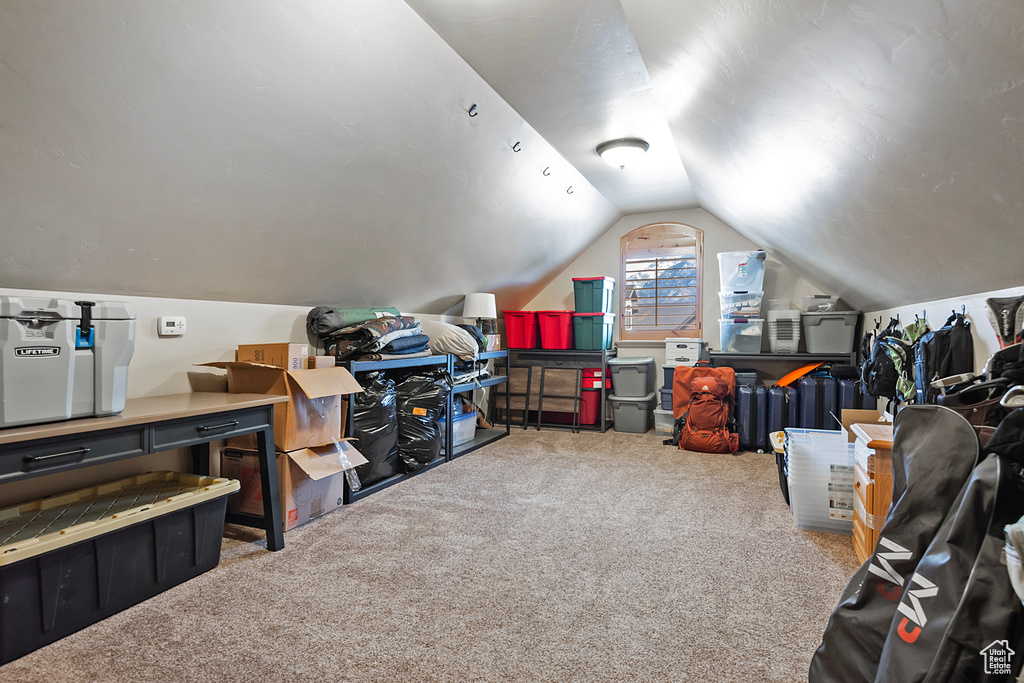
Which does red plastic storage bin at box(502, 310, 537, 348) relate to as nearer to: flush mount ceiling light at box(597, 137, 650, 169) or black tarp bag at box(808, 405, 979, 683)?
flush mount ceiling light at box(597, 137, 650, 169)

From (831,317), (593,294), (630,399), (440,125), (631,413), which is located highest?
(440,125)

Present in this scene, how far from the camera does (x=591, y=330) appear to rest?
5277mm

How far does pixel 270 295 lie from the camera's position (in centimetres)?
323

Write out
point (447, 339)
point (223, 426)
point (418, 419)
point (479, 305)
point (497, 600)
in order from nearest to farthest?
point (497, 600) → point (223, 426) → point (418, 419) → point (447, 339) → point (479, 305)

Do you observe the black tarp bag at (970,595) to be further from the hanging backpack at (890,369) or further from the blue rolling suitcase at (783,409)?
the blue rolling suitcase at (783,409)

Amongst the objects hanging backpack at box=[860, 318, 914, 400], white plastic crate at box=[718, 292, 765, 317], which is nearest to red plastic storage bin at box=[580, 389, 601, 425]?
white plastic crate at box=[718, 292, 765, 317]

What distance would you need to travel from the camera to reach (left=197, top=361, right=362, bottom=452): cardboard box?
104 inches

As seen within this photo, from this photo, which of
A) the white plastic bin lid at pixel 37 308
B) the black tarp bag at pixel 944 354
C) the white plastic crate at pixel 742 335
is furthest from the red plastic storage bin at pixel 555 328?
the white plastic bin lid at pixel 37 308

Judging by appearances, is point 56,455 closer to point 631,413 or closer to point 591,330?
point 591,330

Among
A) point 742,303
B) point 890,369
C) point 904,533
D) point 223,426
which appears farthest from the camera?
point 742,303

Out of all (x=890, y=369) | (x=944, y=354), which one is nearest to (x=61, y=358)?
(x=944, y=354)

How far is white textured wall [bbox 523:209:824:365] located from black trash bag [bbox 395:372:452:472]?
2759 millimetres

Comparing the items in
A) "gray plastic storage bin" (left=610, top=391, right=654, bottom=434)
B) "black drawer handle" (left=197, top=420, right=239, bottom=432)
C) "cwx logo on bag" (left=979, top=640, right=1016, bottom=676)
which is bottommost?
"gray plastic storage bin" (left=610, top=391, right=654, bottom=434)

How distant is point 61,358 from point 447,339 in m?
2.63
